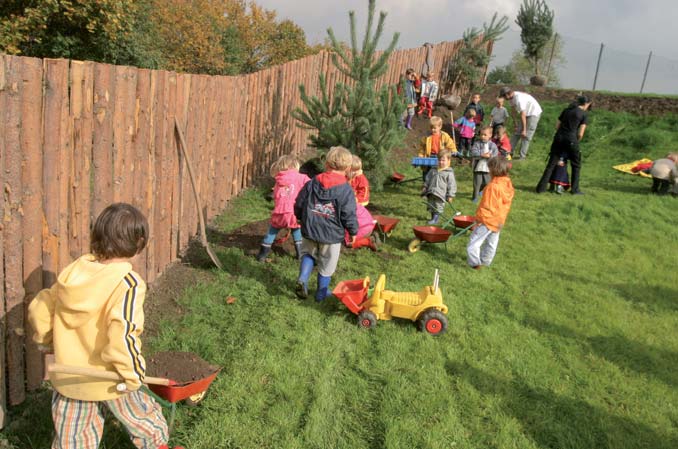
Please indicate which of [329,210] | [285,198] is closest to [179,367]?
[329,210]

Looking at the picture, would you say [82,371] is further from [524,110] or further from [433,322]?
[524,110]

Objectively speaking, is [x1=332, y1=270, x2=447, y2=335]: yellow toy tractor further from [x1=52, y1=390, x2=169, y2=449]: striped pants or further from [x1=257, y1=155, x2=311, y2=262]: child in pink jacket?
[x1=52, y1=390, x2=169, y2=449]: striped pants

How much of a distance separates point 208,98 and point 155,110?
1.65 metres

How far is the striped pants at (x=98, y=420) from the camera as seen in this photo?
2617 millimetres

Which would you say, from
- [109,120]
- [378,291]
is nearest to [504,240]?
[378,291]

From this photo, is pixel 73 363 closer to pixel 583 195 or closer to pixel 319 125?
pixel 319 125

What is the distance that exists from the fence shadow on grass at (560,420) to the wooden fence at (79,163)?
323cm

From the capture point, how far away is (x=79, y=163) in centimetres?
370

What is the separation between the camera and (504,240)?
7.98 meters

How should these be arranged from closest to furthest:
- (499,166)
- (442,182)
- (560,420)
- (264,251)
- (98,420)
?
(98,420)
(560,420)
(264,251)
(499,166)
(442,182)

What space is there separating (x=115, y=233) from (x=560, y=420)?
3401 millimetres

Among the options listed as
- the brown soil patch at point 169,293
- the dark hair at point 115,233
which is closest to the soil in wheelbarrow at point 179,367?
the brown soil patch at point 169,293

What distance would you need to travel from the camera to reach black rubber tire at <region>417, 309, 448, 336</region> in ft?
15.6

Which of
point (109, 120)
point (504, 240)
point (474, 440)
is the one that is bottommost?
point (474, 440)
